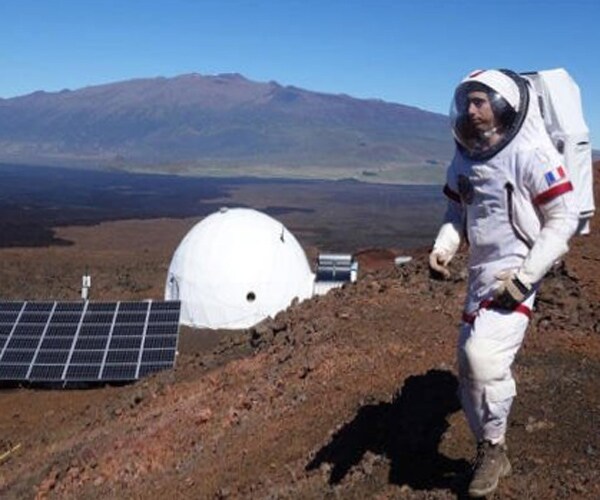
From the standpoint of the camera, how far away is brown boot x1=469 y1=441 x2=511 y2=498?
4641 mm

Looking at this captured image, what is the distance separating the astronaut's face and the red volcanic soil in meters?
2.05

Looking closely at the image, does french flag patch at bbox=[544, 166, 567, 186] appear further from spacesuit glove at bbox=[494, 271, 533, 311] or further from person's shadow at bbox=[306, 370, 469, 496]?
person's shadow at bbox=[306, 370, 469, 496]

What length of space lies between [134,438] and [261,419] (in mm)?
1776

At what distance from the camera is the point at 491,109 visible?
4.56 m

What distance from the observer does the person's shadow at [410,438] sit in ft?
17.5

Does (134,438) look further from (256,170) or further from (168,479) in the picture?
(256,170)

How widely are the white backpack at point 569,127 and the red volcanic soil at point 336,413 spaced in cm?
170

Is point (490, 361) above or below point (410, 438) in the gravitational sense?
above

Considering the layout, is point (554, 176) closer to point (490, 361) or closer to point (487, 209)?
point (487, 209)

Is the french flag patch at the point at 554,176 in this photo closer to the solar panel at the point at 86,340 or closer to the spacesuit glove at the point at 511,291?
the spacesuit glove at the point at 511,291

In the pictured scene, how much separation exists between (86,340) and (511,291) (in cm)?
1194

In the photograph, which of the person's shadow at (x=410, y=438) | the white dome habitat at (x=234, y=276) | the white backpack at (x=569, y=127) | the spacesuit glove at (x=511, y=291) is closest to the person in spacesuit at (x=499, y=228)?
the spacesuit glove at (x=511, y=291)

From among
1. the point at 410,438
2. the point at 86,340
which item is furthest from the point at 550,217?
the point at 86,340

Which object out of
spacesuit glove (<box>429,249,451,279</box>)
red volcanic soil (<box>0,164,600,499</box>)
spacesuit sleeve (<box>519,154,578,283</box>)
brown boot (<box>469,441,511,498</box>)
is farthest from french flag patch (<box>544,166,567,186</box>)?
red volcanic soil (<box>0,164,600,499</box>)
